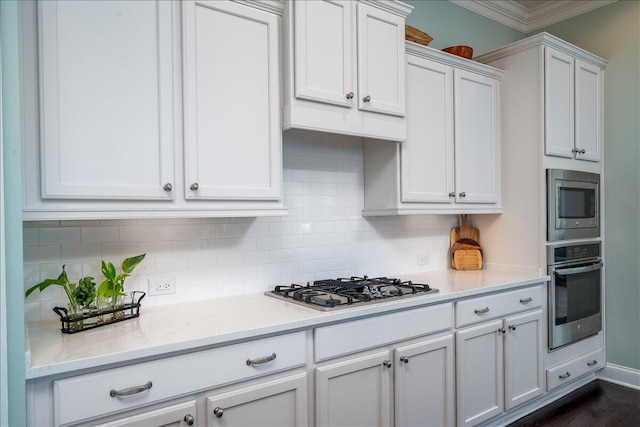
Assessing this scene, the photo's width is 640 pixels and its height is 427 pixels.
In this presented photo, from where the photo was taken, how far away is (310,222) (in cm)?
256

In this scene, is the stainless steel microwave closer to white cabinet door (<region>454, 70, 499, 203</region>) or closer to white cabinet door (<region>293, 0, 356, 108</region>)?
white cabinet door (<region>454, 70, 499, 203</region>)

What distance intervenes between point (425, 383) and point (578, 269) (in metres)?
1.64

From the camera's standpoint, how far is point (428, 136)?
8.83ft

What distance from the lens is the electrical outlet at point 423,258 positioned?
3.08 m

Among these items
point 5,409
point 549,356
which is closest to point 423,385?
point 549,356

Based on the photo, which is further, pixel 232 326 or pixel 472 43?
pixel 472 43

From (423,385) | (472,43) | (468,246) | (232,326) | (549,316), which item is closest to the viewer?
(232,326)

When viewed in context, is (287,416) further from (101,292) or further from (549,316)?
(549,316)

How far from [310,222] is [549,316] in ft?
5.77

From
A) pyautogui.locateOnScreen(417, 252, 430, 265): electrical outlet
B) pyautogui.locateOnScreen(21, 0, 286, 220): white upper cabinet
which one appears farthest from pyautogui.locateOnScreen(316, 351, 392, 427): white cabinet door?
pyautogui.locateOnScreen(417, 252, 430, 265): electrical outlet

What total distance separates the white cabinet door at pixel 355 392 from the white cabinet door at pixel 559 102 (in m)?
1.96

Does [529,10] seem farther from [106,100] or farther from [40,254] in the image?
[40,254]

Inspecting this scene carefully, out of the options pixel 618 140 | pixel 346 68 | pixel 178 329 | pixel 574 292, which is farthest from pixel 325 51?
pixel 618 140

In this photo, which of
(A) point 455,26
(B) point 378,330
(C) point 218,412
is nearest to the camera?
(C) point 218,412
